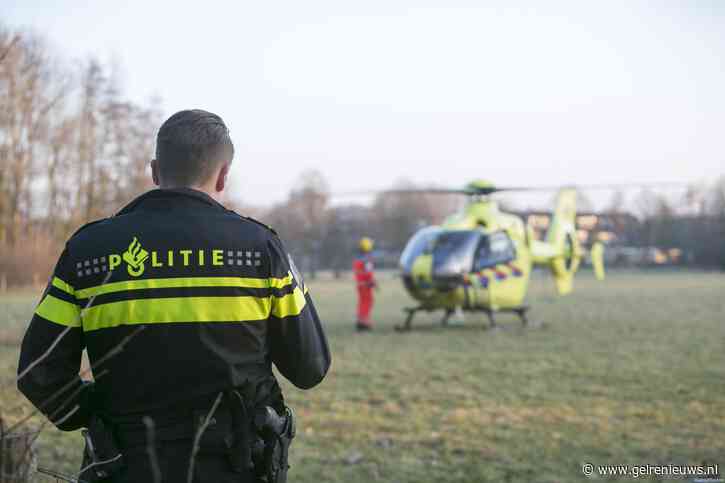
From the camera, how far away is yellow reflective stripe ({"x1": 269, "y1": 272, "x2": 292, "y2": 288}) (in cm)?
233

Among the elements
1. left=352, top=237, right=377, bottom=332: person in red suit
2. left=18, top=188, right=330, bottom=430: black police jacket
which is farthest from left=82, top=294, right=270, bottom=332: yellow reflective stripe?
left=352, top=237, right=377, bottom=332: person in red suit

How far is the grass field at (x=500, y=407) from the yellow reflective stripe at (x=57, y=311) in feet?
0.83

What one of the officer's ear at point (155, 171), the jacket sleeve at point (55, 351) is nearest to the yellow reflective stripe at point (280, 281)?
the officer's ear at point (155, 171)

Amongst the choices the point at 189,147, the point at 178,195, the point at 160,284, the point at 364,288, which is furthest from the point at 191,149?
the point at 364,288

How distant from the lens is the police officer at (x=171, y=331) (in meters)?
2.21

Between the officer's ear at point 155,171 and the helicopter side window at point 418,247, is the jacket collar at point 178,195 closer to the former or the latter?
the officer's ear at point 155,171

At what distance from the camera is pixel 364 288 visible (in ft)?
52.6

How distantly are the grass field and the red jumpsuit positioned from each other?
1.47 m

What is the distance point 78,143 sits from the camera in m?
25.3

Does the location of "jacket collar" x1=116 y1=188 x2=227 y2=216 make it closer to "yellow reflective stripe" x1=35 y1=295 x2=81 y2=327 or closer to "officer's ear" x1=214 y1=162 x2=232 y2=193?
"officer's ear" x1=214 y1=162 x2=232 y2=193

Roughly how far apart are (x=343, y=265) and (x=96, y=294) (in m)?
68.0

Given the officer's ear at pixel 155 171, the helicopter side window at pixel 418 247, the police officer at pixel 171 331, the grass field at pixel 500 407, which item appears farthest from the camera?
the helicopter side window at pixel 418 247

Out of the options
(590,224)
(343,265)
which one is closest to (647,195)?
(590,224)

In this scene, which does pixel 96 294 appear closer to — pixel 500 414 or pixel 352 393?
pixel 500 414
